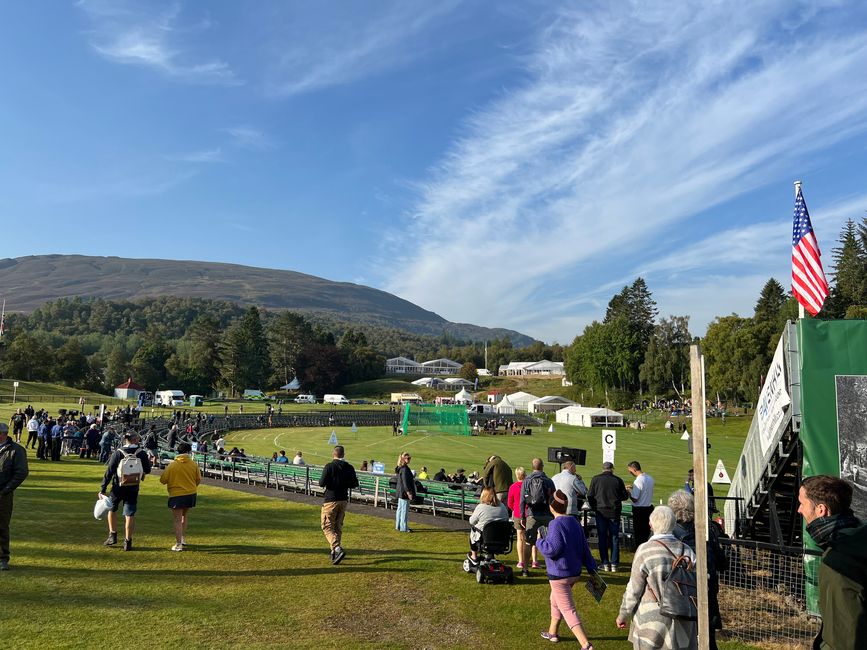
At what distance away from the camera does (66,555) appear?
9492 mm

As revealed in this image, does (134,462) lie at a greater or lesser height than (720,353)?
lesser

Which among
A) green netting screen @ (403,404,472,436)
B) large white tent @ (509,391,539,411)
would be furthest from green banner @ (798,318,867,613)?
large white tent @ (509,391,539,411)

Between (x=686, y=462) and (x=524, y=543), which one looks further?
(x=686, y=462)

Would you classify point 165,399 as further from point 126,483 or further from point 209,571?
point 209,571

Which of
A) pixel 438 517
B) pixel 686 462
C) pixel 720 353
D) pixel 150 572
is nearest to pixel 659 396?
pixel 720 353

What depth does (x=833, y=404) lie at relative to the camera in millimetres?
8008

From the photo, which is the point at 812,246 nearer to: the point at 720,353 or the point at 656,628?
the point at 656,628

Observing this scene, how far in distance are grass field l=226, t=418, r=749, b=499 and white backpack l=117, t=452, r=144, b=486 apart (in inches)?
682

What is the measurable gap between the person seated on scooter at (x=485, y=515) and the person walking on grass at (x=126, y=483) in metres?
5.49

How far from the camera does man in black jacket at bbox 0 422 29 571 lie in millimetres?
8211

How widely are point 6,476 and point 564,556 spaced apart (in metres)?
7.34

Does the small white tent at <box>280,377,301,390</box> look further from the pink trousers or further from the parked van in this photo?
the pink trousers

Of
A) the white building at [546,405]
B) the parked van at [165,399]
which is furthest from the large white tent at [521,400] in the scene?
the parked van at [165,399]

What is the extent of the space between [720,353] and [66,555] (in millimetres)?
82097
